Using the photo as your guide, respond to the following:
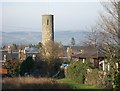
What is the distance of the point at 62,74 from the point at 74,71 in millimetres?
5963

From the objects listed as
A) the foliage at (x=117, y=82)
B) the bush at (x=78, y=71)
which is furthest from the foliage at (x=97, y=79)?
the foliage at (x=117, y=82)

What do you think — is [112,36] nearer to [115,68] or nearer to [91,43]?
[115,68]

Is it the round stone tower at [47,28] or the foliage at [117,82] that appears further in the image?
the round stone tower at [47,28]

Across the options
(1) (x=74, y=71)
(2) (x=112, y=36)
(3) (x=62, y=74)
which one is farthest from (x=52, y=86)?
(3) (x=62, y=74)

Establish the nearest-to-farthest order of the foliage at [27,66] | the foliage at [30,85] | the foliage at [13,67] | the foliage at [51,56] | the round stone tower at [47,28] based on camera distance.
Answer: the foliage at [30,85] < the foliage at [13,67] < the foliage at [27,66] < the foliage at [51,56] < the round stone tower at [47,28]

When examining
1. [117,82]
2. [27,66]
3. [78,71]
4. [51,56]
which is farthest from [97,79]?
[51,56]

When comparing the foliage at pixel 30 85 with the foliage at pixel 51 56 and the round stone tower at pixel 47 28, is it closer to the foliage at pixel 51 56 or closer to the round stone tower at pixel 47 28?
the foliage at pixel 51 56

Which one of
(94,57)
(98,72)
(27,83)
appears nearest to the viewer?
(27,83)

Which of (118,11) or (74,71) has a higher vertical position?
(118,11)

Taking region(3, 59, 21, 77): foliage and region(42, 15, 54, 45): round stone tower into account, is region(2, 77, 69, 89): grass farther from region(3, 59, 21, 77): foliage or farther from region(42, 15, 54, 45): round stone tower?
region(42, 15, 54, 45): round stone tower

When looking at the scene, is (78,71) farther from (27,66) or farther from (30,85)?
(30,85)

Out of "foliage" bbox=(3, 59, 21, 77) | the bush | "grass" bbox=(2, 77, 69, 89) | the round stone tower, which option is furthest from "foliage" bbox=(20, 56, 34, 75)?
the round stone tower

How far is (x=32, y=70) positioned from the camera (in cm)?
3319

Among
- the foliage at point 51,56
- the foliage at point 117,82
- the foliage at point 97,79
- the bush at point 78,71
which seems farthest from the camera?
the foliage at point 51,56
